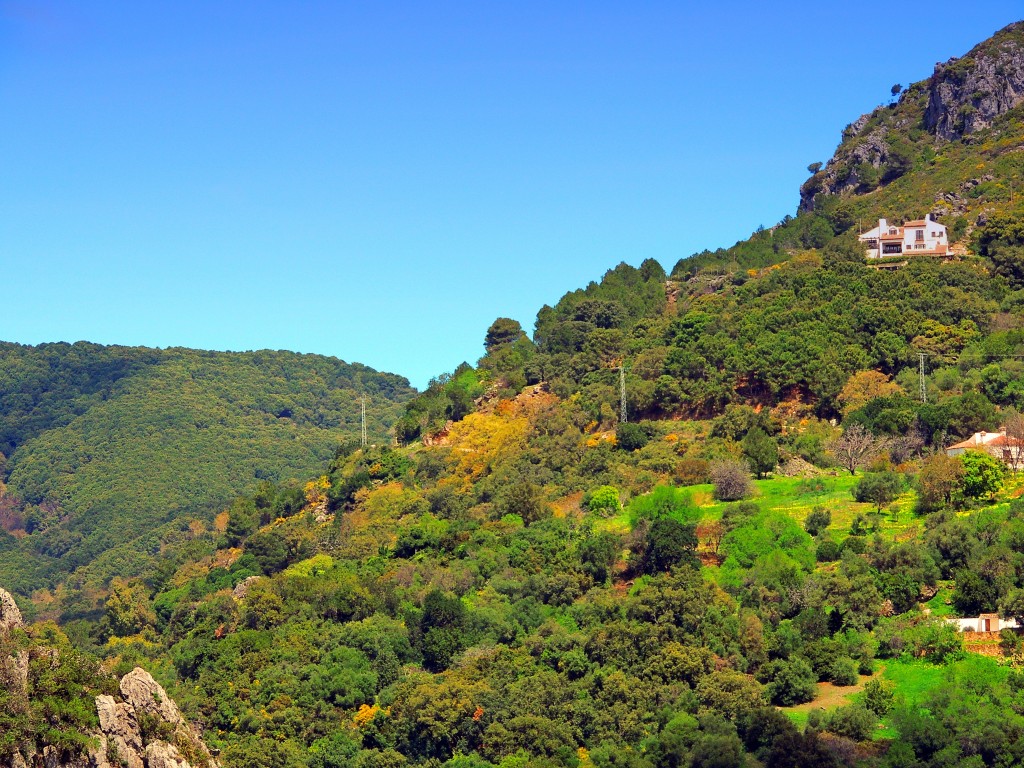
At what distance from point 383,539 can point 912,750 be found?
113ft

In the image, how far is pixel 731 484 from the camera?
74.5 m

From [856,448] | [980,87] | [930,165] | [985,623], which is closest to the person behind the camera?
[985,623]

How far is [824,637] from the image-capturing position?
6138 cm

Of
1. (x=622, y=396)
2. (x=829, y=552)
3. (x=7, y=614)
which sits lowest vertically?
(x=829, y=552)

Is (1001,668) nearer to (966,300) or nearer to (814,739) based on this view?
(814,739)

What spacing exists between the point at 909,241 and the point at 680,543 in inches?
1344

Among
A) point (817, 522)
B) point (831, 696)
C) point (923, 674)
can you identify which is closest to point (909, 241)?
point (817, 522)

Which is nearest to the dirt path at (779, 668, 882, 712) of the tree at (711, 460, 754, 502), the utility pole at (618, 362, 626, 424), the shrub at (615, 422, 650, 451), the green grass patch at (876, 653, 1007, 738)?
the green grass patch at (876, 653, 1007, 738)

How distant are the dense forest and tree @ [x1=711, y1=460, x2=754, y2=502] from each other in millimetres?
175

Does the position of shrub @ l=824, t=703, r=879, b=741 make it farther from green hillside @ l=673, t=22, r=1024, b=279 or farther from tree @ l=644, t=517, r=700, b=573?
green hillside @ l=673, t=22, r=1024, b=279

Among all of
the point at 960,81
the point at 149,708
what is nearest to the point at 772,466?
the point at 149,708

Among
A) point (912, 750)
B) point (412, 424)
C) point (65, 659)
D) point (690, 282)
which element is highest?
point (690, 282)

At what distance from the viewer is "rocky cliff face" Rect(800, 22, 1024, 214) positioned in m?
113

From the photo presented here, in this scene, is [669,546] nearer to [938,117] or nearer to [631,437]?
[631,437]
